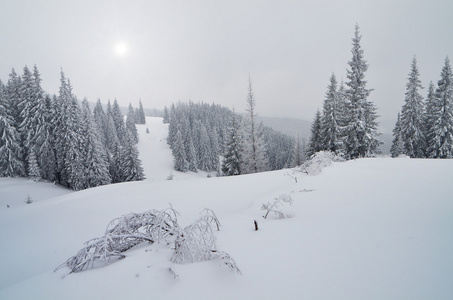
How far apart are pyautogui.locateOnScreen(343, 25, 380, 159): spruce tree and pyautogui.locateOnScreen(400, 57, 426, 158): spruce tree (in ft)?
27.7

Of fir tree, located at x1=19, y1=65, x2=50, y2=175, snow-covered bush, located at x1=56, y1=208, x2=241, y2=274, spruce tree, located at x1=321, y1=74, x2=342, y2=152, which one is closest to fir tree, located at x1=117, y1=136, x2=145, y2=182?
fir tree, located at x1=19, y1=65, x2=50, y2=175

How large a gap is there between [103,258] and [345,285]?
8.18 feet

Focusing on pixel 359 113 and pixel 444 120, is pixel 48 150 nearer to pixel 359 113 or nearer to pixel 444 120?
pixel 359 113

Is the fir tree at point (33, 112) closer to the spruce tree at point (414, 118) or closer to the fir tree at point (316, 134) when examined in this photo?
the fir tree at point (316, 134)

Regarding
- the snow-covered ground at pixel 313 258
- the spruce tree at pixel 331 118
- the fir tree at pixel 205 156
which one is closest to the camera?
the snow-covered ground at pixel 313 258

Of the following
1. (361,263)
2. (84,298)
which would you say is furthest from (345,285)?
(84,298)

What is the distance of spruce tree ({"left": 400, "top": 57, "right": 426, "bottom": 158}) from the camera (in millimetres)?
23253

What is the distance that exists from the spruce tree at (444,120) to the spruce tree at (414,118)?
140 centimetres

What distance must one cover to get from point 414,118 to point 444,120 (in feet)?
9.02

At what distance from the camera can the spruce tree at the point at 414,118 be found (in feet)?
76.3

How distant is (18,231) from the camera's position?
616 centimetres

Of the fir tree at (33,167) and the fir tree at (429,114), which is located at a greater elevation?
the fir tree at (429,114)

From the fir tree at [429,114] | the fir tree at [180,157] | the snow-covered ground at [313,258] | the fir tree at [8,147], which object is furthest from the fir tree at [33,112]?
the fir tree at [429,114]

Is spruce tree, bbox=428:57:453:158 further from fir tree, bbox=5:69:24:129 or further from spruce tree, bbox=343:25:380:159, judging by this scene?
fir tree, bbox=5:69:24:129
